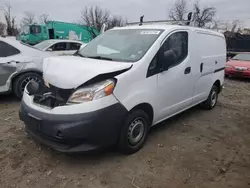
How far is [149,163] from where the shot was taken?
3.22 metres

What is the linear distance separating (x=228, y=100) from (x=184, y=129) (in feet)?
A: 9.39

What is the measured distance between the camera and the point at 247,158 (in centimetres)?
345

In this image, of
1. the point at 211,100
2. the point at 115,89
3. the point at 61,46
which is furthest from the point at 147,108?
the point at 61,46

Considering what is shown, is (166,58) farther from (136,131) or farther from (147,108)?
(136,131)

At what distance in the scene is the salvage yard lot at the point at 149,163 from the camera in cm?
286

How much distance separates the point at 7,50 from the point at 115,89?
3670 millimetres

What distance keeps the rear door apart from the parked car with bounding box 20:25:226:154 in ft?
6.86

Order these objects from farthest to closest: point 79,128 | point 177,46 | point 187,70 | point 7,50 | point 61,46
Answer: point 61,46 < point 7,50 < point 187,70 < point 177,46 < point 79,128

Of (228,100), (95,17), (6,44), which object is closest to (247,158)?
(228,100)

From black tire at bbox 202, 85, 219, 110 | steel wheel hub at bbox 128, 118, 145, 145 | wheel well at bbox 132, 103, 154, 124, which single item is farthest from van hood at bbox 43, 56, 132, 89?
black tire at bbox 202, 85, 219, 110

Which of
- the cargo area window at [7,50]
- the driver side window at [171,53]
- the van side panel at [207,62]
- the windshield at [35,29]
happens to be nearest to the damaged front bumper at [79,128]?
the driver side window at [171,53]

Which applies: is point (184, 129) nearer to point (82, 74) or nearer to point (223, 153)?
point (223, 153)

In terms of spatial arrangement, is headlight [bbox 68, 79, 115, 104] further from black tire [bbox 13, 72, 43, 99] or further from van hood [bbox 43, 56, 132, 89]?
black tire [bbox 13, 72, 43, 99]

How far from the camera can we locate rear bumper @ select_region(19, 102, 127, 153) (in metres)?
2.79
